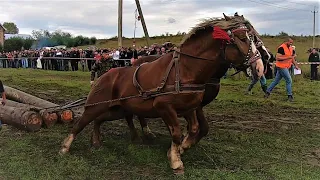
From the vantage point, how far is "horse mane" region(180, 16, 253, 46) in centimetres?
560

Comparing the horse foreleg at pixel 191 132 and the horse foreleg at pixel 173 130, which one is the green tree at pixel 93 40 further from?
the horse foreleg at pixel 173 130

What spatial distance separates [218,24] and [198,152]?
216 cm

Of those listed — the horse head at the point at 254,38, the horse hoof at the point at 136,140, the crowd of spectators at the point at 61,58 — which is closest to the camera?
the horse head at the point at 254,38

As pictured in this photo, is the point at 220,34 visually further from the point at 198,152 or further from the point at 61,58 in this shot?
the point at 61,58

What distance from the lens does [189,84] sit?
576 cm

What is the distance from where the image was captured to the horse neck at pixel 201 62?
18.9 feet

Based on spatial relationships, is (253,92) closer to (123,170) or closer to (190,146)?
(190,146)

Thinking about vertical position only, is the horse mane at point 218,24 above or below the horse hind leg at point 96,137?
above

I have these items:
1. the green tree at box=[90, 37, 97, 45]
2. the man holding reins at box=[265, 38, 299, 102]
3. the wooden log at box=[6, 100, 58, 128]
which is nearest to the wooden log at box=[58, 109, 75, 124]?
the wooden log at box=[6, 100, 58, 128]

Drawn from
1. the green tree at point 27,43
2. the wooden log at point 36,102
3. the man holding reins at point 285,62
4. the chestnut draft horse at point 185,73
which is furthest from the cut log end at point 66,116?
the green tree at point 27,43

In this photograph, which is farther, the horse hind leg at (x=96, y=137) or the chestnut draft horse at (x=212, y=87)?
the horse hind leg at (x=96, y=137)

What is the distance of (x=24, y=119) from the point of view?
8305 mm

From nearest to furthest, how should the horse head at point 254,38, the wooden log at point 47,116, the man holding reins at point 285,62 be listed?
the horse head at point 254,38 < the wooden log at point 47,116 < the man holding reins at point 285,62

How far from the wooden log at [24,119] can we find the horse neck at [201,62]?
3.85m
